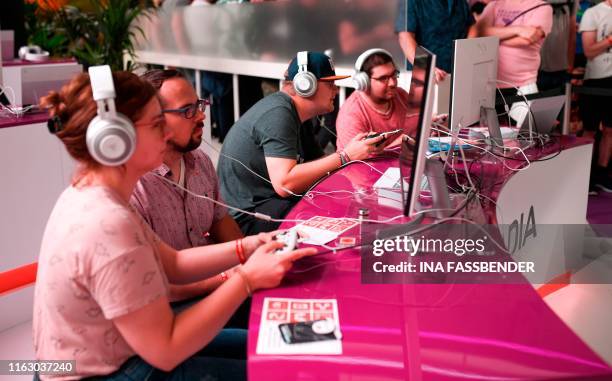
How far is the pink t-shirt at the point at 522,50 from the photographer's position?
3.81 m

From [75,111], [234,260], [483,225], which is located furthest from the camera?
[483,225]

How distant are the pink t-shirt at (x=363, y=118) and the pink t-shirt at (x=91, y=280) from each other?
1549 millimetres

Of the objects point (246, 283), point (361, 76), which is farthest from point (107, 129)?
point (361, 76)

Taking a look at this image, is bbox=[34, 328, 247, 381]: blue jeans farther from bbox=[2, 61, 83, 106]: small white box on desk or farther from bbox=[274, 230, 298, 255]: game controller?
bbox=[2, 61, 83, 106]: small white box on desk

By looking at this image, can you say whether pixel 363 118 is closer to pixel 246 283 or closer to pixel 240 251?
pixel 240 251

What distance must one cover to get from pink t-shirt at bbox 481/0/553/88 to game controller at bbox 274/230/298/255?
109 inches

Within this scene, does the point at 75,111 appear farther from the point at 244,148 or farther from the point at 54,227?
the point at 244,148

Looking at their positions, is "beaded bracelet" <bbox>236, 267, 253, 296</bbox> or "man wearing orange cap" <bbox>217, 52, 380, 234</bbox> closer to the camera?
"beaded bracelet" <bbox>236, 267, 253, 296</bbox>

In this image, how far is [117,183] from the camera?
1214 mm

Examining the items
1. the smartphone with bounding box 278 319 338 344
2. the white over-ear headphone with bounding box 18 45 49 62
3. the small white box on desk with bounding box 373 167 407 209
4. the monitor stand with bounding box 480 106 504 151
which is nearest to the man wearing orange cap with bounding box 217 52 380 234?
the small white box on desk with bounding box 373 167 407 209

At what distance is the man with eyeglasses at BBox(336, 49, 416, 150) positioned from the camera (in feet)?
8.51

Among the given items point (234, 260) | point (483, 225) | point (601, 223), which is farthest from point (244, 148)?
point (601, 223)

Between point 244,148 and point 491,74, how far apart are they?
112 cm

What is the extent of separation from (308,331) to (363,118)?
1.63m
